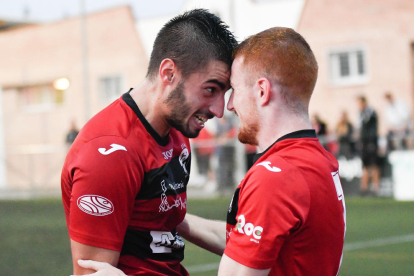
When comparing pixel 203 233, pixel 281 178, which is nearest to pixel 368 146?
pixel 203 233

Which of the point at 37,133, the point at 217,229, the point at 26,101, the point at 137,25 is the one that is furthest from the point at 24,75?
the point at 217,229

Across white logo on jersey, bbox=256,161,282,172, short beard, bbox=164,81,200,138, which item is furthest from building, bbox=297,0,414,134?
white logo on jersey, bbox=256,161,282,172

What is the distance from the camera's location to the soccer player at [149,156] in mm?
2584

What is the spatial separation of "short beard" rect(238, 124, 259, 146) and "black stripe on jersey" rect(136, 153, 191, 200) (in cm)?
48

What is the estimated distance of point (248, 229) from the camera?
219cm

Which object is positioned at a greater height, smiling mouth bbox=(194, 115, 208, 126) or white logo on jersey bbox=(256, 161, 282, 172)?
white logo on jersey bbox=(256, 161, 282, 172)

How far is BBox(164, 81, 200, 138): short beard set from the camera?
302 centimetres

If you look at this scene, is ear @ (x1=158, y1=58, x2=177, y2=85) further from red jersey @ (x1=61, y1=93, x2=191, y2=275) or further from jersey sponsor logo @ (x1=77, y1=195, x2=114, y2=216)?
jersey sponsor logo @ (x1=77, y1=195, x2=114, y2=216)

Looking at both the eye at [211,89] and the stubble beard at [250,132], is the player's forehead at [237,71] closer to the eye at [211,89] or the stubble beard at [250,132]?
the stubble beard at [250,132]

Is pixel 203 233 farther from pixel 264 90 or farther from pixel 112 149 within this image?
pixel 264 90

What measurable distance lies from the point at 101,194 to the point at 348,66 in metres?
21.0

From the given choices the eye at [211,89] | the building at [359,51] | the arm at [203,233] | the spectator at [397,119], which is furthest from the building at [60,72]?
the eye at [211,89]

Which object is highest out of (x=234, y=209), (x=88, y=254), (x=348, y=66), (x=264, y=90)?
(x=264, y=90)

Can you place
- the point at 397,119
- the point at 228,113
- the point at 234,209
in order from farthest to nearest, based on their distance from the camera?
the point at 228,113 → the point at 397,119 → the point at 234,209
